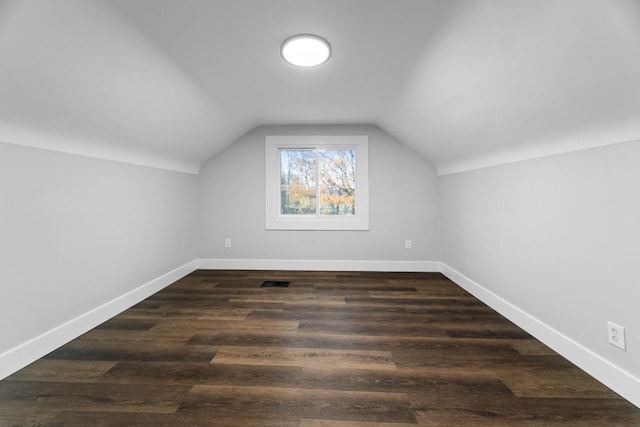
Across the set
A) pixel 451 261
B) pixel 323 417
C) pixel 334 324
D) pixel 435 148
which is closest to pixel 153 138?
pixel 334 324

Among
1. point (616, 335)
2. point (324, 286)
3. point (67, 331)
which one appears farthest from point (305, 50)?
point (67, 331)

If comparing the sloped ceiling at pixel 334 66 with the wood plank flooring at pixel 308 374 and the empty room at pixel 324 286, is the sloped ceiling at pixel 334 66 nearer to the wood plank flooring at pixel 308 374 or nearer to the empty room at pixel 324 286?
the empty room at pixel 324 286

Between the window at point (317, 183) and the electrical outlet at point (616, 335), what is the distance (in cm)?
255

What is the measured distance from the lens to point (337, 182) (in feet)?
12.9

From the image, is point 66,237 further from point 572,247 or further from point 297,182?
point 572,247

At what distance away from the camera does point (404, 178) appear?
12.3 ft

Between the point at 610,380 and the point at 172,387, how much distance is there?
2385mm

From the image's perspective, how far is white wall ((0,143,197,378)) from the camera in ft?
5.15

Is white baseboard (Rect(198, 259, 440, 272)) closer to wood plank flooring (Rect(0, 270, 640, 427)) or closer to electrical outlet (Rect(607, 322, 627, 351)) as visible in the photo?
wood plank flooring (Rect(0, 270, 640, 427))

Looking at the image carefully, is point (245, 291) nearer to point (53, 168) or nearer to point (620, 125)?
point (53, 168)

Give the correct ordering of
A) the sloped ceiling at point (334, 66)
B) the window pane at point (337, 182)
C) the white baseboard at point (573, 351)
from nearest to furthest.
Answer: the sloped ceiling at point (334, 66), the white baseboard at point (573, 351), the window pane at point (337, 182)

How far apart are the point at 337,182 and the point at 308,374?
2.78 m

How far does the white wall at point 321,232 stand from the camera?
12.3 feet

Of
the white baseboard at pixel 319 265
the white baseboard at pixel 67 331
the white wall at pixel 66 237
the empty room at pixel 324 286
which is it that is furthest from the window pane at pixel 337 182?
the white baseboard at pixel 67 331
